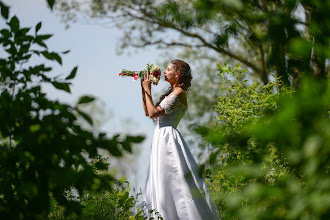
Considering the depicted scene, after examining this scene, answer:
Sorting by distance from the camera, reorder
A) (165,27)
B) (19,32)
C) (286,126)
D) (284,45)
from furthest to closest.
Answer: (165,27)
(19,32)
(284,45)
(286,126)

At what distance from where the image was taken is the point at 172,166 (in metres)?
4.23

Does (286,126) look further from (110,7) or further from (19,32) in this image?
(110,7)

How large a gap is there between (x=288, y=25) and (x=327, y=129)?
0.28 m

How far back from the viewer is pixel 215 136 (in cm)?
85

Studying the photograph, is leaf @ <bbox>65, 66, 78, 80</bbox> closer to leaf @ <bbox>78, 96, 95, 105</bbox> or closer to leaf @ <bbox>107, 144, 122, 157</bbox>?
leaf @ <bbox>78, 96, 95, 105</bbox>

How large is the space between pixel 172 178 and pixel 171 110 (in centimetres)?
67

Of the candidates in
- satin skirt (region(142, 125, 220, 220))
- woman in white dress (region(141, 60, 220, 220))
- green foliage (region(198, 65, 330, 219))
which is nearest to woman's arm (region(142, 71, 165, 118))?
woman in white dress (region(141, 60, 220, 220))

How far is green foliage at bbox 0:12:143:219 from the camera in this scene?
151 centimetres

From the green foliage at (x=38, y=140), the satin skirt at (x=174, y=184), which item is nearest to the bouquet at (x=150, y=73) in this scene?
the satin skirt at (x=174, y=184)

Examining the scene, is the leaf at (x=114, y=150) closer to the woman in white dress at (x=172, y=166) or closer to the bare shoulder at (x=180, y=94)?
the woman in white dress at (x=172, y=166)

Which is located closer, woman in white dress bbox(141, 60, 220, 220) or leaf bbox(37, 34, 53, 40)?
leaf bbox(37, 34, 53, 40)

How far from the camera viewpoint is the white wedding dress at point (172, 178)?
13.5 ft

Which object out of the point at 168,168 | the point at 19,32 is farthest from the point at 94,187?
the point at 168,168

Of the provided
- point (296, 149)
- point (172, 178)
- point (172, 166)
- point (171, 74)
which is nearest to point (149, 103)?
point (171, 74)
